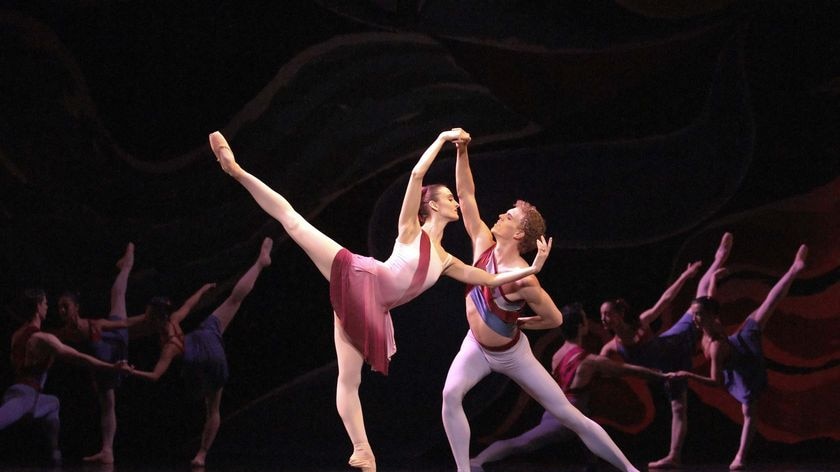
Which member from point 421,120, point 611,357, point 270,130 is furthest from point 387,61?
point 611,357

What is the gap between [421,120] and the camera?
22.0 ft

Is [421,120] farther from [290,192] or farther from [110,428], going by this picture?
[110,428]

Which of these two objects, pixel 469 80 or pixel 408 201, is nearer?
pixel 408 201

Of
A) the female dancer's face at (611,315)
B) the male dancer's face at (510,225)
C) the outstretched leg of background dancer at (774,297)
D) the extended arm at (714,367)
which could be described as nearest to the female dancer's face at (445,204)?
the male dancer's face at (510,225)

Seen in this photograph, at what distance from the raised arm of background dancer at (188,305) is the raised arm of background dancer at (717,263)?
10.3ft

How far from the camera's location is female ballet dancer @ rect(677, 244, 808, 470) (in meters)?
6.38

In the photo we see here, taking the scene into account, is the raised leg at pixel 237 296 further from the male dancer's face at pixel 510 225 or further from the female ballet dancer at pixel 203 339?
the male dancer's face at pixel 510 225

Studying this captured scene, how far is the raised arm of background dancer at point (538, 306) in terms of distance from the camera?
195 inches

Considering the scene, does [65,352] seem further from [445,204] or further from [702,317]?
[702,317]

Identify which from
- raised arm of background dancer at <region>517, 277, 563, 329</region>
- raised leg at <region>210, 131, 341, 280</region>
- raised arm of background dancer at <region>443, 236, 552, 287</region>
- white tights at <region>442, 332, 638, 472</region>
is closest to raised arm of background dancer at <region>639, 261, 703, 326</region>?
raised arm of background dancer at <region>517, 277, 563, 329</region>

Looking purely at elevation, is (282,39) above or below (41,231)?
above

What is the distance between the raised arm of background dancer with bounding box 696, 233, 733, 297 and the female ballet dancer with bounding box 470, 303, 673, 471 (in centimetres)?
62

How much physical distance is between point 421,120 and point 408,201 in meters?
2.24

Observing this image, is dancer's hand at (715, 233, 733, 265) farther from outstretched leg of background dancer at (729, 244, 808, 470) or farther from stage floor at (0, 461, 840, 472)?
stage floor at (0, 461, 840, 472)
